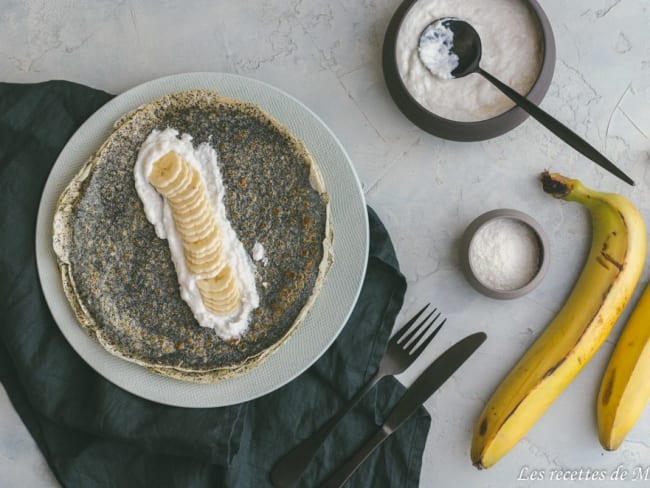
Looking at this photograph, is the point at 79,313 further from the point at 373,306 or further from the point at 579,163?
the point at 579,163

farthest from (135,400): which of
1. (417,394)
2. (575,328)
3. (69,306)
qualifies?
(575,328)

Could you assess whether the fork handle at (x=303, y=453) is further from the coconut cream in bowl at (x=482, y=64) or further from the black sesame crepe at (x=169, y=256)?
the coconut cream in bowl at (x=482, y=64)

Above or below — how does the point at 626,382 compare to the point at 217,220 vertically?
below

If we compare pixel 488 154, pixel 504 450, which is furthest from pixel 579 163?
pixel 504 450

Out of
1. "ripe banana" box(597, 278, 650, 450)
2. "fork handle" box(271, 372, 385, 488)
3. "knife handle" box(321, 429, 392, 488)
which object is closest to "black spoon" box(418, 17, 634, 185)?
"ripe banana" box(597, 278, 650, 450)

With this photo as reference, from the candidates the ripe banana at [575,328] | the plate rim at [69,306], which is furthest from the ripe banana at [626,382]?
the plate rim at [69,306]

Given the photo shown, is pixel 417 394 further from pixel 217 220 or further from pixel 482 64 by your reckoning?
pixel 482 64
